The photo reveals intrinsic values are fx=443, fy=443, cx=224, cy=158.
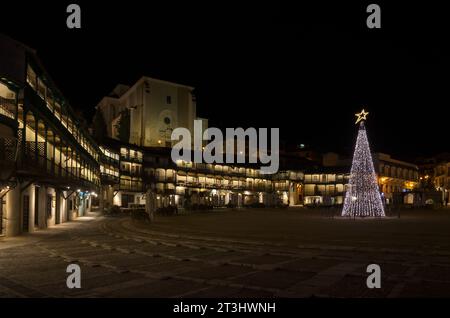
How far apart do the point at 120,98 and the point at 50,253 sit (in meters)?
85.5

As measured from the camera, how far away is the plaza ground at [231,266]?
31.5 ft

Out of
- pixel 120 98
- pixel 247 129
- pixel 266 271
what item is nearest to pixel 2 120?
pixel 266 271

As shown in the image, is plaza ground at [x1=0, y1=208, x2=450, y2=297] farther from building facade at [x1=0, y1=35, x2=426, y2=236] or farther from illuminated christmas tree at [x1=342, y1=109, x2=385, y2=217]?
illuminated christmas tree at [x1=342, y1=109, x2=385, y2=217]

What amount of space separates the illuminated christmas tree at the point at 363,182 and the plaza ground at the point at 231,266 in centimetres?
1815

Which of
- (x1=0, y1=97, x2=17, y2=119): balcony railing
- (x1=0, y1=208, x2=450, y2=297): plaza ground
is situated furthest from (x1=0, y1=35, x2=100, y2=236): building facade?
(x1=0, y1=208, x2=450, y2=297): plaza ground

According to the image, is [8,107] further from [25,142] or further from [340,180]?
[340,180]

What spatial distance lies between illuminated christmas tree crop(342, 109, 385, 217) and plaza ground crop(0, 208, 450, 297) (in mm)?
18149

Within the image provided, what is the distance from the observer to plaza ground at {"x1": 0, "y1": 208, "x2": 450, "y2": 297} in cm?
960

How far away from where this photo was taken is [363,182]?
37.9 meters

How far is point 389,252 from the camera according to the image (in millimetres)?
15367

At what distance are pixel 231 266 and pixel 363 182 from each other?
27449 millimetres

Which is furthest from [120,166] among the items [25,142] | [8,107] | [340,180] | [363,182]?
[340,180]
